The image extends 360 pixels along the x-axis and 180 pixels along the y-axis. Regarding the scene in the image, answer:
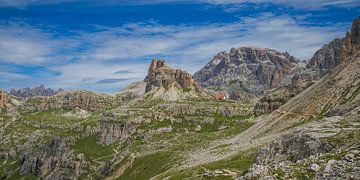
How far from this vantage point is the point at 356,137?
62812 mm

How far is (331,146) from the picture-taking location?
6575 cm

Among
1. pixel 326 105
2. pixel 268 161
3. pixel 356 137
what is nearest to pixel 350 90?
pixel 326 105

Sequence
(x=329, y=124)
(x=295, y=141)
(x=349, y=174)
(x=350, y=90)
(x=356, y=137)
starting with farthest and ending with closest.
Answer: (x=350, y=90) → (x=329, y=124) → (x=295, y=141) → (x=356, y=137) → (x=349, y=174)

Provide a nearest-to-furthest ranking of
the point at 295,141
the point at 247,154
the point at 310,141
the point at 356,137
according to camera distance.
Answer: the point at 356,137 < the point at 310,141 < the point at 295,141 < the point at 247,154

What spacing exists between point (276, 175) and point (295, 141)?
32958 millimetres

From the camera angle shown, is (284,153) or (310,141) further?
(284,153)

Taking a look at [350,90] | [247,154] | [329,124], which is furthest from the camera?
[350,90]

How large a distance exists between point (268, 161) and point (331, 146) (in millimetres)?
17797

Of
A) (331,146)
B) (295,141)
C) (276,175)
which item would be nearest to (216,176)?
(295,141)

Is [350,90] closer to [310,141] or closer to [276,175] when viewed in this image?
[310,141]

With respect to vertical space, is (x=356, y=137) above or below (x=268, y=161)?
above

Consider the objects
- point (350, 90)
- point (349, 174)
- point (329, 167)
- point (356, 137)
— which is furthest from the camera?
point (350, 90)

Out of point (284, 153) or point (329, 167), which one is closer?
point (329, 167)

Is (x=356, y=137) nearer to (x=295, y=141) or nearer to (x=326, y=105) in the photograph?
(x=295, y=141)
